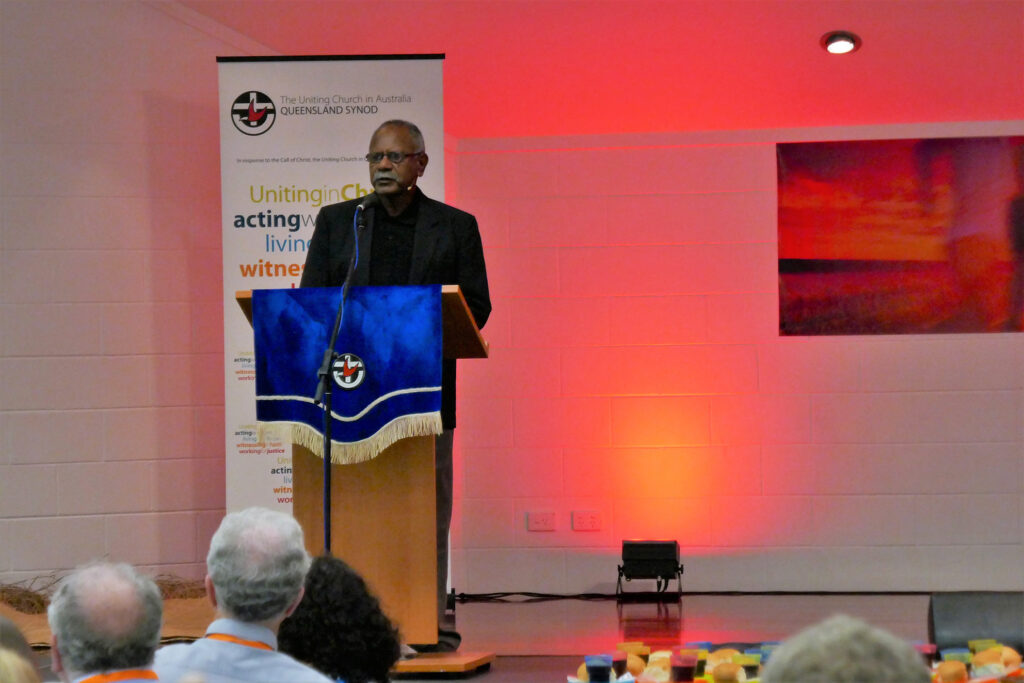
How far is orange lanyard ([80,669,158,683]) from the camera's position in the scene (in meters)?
1.60

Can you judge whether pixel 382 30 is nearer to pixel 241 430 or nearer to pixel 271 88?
Result: pixel 271 88

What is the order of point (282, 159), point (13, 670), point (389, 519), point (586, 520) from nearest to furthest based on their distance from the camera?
point (13, 670) → point (389, 519) → point (282, 159) → point (586, 520)

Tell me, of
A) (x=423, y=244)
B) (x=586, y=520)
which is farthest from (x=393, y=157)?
(x=586, y=520)

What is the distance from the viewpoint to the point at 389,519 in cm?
310

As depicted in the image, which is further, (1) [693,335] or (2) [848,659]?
(1) [693,335]

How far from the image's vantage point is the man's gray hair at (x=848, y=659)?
98 centimetres

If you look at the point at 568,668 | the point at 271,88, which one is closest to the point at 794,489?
the point at 568,668

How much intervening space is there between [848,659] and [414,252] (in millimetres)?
2566

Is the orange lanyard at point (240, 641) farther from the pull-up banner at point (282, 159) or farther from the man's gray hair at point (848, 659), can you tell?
the pull-up banner at point (282, 159)

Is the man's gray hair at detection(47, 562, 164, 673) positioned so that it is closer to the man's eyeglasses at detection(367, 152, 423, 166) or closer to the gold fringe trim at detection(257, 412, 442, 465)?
the gold fringe trim at detection(257, 412, 442, 465)

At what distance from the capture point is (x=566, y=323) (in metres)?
6.38

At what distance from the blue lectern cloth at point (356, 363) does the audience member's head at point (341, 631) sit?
3.50 feet

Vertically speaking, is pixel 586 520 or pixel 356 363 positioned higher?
pixel 356 363

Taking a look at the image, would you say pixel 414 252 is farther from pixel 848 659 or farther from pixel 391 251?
pixel 848 659
